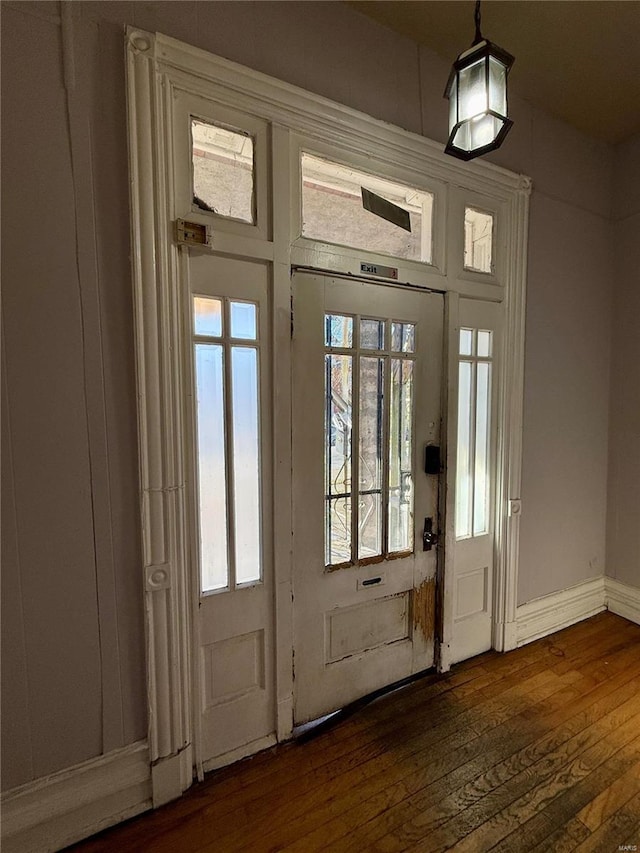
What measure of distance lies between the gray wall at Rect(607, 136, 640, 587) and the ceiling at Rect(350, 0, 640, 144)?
51 centimetres

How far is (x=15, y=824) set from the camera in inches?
51.3

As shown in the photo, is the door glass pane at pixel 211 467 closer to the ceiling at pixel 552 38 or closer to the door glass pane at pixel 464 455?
the door glass pane at pixel 464 455

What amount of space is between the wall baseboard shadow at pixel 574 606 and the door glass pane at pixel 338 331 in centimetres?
193

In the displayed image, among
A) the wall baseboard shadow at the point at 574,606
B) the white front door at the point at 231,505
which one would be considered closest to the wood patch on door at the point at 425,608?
the wall baseboard shadow at the point at 574,606

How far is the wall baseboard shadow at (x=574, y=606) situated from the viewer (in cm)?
251

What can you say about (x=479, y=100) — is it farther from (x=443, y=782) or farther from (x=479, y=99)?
(x=443, y=782)

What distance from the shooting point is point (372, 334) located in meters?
1.91

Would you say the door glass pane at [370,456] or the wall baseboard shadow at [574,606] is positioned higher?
the door glass pane at [370,456]

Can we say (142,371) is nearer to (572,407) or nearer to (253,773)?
(253,773)

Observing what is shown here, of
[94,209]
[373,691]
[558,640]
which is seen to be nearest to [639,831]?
[373,691]

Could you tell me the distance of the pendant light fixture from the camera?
1.17 meters

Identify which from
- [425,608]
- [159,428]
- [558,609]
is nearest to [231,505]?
[159,428]

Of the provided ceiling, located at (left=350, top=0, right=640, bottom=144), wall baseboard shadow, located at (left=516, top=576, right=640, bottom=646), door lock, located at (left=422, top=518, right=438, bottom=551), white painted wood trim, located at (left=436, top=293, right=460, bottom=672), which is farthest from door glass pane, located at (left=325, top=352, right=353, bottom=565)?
ceiling, located at (left=350, top=0, right=640, bottom=144)

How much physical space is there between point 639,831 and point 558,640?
1.21 m
